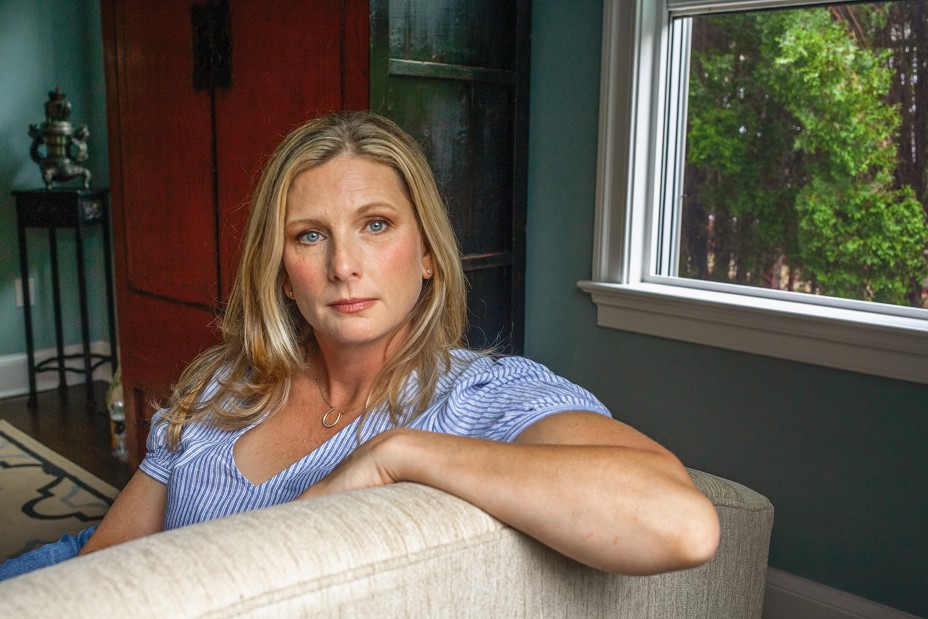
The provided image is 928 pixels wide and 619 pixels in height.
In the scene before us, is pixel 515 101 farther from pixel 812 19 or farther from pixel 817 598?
pixel 817 598

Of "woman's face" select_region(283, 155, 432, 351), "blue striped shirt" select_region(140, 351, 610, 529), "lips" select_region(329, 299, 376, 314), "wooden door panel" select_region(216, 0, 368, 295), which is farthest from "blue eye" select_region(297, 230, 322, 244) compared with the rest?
"wooden door panel" select_region(216, 0, 368, 295)

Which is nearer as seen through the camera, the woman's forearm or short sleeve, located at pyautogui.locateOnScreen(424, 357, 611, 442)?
the woman's forearm

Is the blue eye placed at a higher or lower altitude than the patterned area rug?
higher

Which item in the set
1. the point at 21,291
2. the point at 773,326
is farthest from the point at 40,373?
the point at 773,326

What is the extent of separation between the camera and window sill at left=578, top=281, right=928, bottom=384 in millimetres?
2027

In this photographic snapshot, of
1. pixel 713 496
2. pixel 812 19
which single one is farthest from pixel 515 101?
pixel 713 496

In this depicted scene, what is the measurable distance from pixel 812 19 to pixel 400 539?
6.34ft

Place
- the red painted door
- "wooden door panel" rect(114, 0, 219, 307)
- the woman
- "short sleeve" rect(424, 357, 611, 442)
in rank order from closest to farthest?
"short sleeve" rect(424, 357, 611, 442)
the woman
the red painted door
"wooden door panel" rect(114, 0, 219, 307)

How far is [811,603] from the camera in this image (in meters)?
2.27

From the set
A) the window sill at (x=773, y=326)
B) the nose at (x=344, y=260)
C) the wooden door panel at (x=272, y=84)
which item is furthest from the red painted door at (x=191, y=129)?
the nose at (x=344, y=260)

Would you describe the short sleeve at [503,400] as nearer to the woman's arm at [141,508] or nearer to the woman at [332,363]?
the woman at [332,363]

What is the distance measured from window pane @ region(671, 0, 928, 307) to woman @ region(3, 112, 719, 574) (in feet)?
3.99

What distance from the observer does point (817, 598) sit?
225cm

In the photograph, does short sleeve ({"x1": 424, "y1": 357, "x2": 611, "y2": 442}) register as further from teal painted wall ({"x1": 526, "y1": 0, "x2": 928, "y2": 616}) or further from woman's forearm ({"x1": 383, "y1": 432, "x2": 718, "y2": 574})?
teal painted wall ({"x1": 526, "y1": 0, "x2": 928, "y2": 616})
